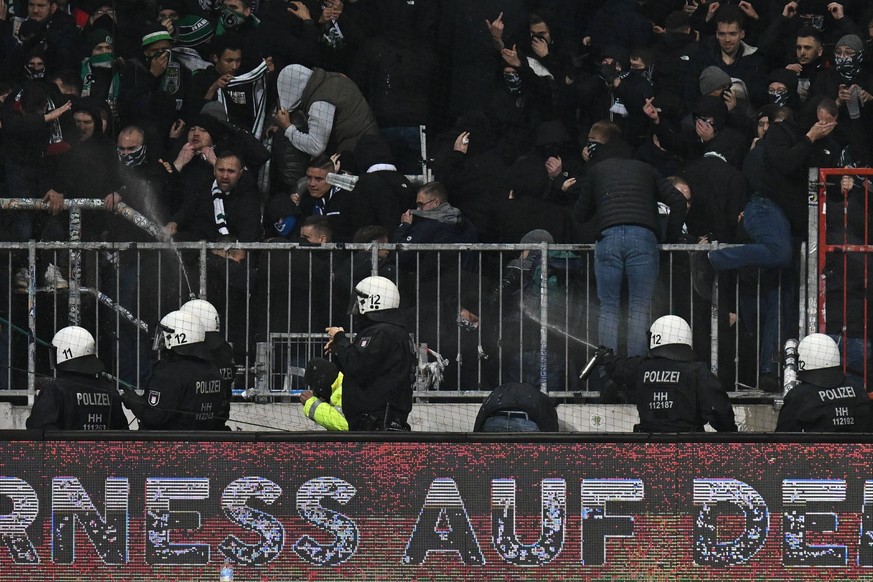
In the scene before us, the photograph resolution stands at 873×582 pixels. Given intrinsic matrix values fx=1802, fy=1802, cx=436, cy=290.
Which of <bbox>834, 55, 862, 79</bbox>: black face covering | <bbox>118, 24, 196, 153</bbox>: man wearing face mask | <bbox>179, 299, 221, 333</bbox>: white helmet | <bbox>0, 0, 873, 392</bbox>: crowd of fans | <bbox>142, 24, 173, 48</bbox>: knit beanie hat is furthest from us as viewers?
<bbox>142, 24, 173, 48</bbox>: knit beanie hat

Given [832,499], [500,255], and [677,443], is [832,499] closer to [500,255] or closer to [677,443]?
[677,443]

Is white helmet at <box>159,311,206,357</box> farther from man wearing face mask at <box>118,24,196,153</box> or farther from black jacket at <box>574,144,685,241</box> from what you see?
man wearing face mask at <box>118,24,196,153</box>

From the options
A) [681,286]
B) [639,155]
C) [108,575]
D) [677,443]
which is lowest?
[108,575]

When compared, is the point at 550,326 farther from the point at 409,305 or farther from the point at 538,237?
the point at 409,305

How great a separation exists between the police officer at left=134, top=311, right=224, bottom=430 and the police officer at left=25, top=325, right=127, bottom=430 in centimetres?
33

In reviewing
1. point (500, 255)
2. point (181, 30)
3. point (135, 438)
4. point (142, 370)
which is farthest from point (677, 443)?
point (181, 30)

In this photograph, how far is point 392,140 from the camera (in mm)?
15984

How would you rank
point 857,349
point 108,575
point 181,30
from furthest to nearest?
point 181,30
point 857,349
point 108,575

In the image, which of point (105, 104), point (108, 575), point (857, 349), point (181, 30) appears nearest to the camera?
point (108, 575)

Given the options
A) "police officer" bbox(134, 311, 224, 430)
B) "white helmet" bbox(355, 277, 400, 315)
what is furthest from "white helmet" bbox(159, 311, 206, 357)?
"white helmet" bbox(355, 277, 400, 315)

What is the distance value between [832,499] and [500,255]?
4.35 metres

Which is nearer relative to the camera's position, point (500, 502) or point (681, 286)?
point (500, 502)

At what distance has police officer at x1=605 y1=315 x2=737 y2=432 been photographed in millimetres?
11547

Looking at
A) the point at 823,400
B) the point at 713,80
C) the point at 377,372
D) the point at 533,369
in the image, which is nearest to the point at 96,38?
the point at 533,369
